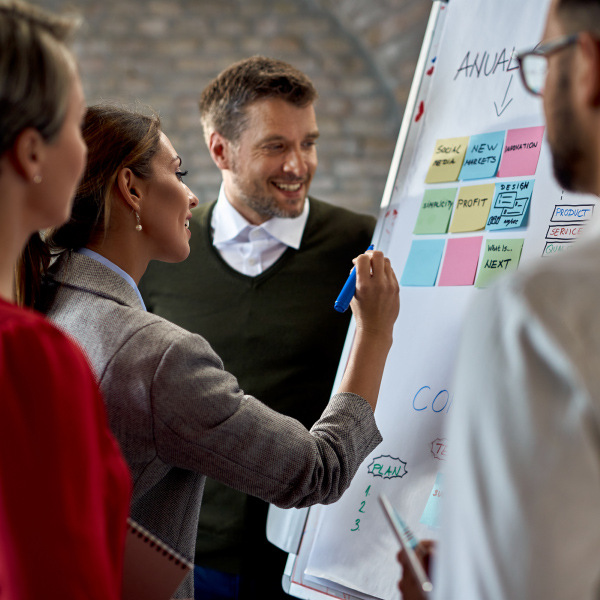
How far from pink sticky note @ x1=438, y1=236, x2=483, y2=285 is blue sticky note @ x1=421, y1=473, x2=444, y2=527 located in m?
0.33

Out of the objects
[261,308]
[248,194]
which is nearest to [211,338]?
[261,308]

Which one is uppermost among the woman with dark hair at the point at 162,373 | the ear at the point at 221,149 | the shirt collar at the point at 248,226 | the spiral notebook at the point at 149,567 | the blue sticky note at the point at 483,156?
the ear at the point at 221,149

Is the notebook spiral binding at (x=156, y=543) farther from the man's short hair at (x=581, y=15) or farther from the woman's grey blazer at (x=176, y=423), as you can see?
the man's short hair at (x=581, y=15)

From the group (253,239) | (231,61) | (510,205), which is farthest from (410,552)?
(231,61)

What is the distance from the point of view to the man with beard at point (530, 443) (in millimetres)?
475

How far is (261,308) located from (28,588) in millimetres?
1103

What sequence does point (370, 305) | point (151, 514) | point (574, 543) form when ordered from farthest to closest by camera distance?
point (370, 305) → point (151, 514) → point (574, 543)

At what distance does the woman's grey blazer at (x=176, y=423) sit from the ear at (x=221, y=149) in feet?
3.05

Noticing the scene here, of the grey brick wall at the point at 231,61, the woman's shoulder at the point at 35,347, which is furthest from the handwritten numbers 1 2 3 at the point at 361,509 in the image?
the grey brick wall at the point at 231,61

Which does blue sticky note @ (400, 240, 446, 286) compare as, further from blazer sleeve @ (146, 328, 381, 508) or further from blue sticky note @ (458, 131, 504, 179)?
blazer sleeve @ (146, 328, 381, 508)

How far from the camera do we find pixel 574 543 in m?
0.48

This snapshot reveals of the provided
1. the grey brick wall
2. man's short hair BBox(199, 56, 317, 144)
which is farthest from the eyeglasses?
the grey brick wall

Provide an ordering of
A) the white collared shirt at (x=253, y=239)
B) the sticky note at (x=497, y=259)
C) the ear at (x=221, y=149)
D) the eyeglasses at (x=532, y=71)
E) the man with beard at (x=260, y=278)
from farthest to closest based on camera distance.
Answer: the ear at (x=221, y=149) → the white collared shirt at (x=253, y=239) → the man with beard at (x=260, y=278) → the sticky note at (x=497, y=259) → the eyeglasses at (x=532, y=71)

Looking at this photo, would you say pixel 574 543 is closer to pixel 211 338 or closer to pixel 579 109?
pixel 579 109
